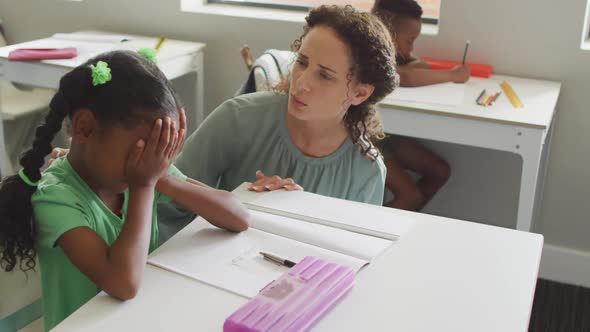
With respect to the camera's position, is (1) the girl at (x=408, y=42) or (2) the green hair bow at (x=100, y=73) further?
→ (1) the girl at (x=408, y=42)

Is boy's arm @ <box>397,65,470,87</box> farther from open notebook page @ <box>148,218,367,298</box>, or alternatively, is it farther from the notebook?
open notebook page @ <box>148,218,367,298</box>

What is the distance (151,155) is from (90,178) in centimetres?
16

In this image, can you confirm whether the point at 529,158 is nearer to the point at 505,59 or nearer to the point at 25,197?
the point at 505,59

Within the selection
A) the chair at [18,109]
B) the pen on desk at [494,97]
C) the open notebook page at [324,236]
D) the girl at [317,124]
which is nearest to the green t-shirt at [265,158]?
the girl at [317,124]

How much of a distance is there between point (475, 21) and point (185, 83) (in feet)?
4.45

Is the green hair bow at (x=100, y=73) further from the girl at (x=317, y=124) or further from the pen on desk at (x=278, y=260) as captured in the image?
the girl at (x=317, y=124)

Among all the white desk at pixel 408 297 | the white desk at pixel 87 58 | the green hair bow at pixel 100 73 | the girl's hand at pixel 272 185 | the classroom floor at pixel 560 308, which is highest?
the green hair bow at pixel 100 73

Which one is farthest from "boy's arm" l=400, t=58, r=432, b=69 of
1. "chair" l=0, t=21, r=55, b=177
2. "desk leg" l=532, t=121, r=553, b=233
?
"chair" l=0, t=21, r=55, b=177

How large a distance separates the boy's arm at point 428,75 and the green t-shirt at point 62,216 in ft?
5.22

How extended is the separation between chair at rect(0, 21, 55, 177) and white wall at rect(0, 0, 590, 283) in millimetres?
652

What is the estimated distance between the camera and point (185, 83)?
11.1 ft

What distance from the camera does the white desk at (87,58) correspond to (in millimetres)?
2773

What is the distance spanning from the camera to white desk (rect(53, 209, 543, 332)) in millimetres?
1010

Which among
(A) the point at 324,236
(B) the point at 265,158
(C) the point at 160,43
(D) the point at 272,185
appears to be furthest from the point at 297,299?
(C) the point at 160,43
